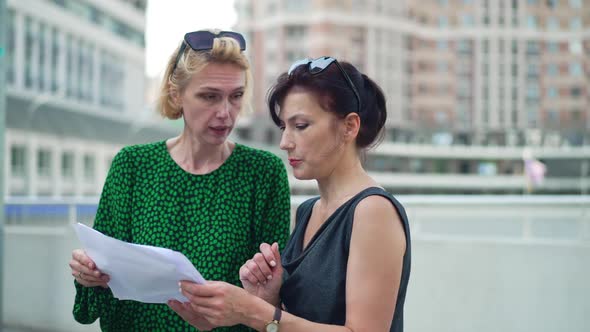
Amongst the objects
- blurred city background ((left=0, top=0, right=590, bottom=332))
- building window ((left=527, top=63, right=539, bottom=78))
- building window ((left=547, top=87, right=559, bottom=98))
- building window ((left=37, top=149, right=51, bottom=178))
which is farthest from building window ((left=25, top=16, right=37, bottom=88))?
building window ((left=547, top=87, right=559, bottom=98))

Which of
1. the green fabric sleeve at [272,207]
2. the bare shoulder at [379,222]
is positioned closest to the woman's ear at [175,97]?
the green fabric sleeve at [272,207]

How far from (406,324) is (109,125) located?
28.3 metres

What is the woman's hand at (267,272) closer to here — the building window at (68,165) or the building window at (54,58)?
the building window at (68,165)

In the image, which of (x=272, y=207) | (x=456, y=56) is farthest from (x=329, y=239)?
(x=456, y=56)

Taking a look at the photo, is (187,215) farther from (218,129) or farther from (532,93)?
(532,93)

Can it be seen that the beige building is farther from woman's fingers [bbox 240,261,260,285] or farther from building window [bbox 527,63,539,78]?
woman's fingers [bbox 240,261,260,285]

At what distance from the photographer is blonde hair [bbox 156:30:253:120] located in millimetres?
1806

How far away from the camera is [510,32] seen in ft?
245

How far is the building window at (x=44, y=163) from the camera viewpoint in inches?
1383

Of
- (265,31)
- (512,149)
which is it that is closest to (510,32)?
(512,149)

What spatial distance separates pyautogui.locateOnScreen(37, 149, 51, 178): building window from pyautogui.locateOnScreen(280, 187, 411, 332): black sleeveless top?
117 feet

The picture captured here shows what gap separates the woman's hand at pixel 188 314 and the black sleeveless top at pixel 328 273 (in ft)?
0.67

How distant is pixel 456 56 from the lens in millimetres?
74125

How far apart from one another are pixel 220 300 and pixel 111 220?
2.32 feet
